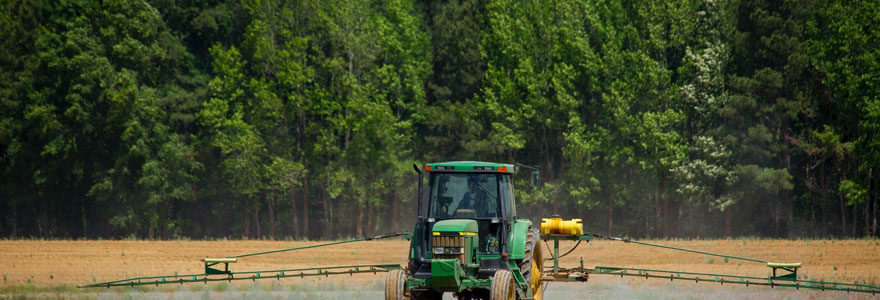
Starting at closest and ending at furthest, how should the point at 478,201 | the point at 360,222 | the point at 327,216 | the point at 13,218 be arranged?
the point at 478,201 < the point at 360,222 < the point at 327,216 < the point at 13,218

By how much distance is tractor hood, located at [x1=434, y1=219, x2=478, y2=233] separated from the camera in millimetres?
20703

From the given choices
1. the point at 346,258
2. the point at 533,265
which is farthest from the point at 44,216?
the point at 533,265

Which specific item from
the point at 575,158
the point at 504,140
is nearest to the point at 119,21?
the point at 504,140

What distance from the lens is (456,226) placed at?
819 inches

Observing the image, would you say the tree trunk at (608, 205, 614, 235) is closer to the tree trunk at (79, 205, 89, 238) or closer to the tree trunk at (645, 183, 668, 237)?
the tree trunk at (645, 183, 668, 237)

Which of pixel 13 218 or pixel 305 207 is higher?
pixel 305 207

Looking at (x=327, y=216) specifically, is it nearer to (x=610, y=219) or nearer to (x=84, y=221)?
(x=84, y=221)

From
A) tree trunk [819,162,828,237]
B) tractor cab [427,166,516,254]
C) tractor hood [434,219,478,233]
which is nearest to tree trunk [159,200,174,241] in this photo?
tree trunk [819,162,828,237]

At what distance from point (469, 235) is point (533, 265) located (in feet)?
10.3

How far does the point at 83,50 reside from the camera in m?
60.9

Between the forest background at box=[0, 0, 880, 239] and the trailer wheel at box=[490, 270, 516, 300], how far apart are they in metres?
37.4

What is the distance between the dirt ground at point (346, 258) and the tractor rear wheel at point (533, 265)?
8.05 meters

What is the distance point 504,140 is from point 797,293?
32.7m

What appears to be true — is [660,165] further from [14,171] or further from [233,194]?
[14,171]
